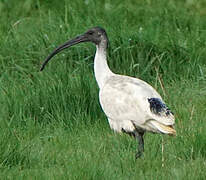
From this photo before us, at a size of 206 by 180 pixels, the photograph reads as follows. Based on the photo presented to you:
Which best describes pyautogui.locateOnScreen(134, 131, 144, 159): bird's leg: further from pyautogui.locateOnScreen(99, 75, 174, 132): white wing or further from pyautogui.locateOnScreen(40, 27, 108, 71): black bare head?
pyautogui.locateOnScreen(40, 27, 108, 71): black bare head

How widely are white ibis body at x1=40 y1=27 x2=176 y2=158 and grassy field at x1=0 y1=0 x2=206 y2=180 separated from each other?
10 cm

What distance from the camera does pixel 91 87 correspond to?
7.67m

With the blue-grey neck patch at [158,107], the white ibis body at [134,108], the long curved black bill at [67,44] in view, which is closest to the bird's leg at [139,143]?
the white ibis body at [134,108]

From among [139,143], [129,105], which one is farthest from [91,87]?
[139,143]

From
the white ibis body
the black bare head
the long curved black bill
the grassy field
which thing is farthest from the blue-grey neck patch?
the long curved black bill

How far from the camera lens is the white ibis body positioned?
6.48 meters

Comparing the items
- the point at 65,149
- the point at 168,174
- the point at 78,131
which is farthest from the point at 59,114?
the point at 168,174

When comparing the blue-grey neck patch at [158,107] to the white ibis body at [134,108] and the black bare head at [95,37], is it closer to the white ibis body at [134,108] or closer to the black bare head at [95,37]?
the white ibis body at [134,108]

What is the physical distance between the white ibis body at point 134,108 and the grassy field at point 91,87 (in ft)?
0.32

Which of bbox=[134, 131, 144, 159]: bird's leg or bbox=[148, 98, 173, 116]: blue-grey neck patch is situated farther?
bbox=[148, 98, 173, 116]: blue-grey neck patch

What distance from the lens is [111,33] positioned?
870cm

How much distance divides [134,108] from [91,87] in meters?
1.04

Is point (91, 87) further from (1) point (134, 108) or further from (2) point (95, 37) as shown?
(1) point (134, 108)

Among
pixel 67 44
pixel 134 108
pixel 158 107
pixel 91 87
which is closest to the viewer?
pixel 158 107
